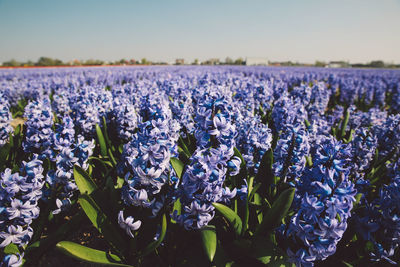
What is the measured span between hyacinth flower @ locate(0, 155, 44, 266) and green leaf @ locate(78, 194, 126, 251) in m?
0.51

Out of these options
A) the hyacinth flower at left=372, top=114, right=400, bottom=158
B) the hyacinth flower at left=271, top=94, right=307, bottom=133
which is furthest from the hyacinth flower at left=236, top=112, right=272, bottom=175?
the hyacinth flower at left=372, top=114, right=400, bottom=158

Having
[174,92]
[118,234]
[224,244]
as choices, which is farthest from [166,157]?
[174,92]

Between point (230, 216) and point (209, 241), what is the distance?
0.27m

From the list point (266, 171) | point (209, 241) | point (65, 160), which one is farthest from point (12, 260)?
point (266, 171)

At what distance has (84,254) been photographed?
1.70 meters

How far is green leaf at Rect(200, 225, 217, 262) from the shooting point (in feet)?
5.02

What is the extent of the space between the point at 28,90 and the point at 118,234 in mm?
11238

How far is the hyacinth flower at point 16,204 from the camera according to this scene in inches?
71.0

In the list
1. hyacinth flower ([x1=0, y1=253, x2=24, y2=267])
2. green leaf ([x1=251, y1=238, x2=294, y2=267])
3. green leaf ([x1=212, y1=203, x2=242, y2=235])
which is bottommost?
hyacinth flower ([x1=0, y1=253, x2=24, y2=267])

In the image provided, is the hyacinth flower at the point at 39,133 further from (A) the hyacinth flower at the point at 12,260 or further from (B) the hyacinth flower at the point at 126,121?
(A) the hyacinth flower at the point at 12,260

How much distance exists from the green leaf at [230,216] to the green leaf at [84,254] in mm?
879

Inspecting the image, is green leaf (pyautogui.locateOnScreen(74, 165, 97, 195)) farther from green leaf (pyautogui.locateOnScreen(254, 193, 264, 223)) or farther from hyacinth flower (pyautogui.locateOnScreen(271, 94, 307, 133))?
hyacinth flower (pyautogui.locateOnScreen(271, 94, 307, 133))

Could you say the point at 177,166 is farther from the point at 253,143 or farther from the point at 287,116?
the point at 287,116

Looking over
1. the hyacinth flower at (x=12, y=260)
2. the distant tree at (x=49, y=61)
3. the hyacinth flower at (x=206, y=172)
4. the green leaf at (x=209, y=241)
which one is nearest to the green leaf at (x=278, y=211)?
the hyacinth flower at (x=206, y=172)
